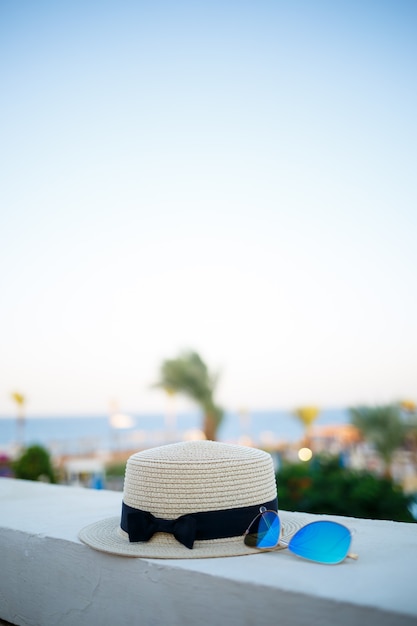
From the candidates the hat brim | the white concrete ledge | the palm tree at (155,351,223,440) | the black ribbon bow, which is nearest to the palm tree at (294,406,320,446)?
the palm tree at (155,351,223,440)

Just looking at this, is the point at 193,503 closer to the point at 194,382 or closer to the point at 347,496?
the point at 347,496

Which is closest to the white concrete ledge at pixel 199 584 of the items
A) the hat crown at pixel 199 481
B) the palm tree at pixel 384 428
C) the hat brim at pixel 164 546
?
the hat brim at pixel 164 546

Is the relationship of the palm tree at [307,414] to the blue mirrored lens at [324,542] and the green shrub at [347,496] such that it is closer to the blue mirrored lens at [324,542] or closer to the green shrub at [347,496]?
the green shrub at [347,496]

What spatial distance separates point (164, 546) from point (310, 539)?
371 mm

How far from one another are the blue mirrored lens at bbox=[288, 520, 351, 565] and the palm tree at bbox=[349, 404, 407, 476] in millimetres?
11243

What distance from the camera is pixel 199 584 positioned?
3.58 ft

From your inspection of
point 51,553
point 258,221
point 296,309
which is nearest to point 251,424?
point 296,309

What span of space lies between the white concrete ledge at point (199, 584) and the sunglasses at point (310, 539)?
3 cm

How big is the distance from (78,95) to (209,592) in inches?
355

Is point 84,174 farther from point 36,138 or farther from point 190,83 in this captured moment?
point 190,83

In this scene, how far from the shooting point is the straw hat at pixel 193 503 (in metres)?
1.27

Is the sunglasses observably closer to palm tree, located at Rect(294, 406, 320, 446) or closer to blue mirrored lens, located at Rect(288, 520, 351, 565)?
blue mirrored lens, located at Rect(288, 520, 351, 565)

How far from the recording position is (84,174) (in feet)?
35.3

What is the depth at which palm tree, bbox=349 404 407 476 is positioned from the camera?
11.6m
